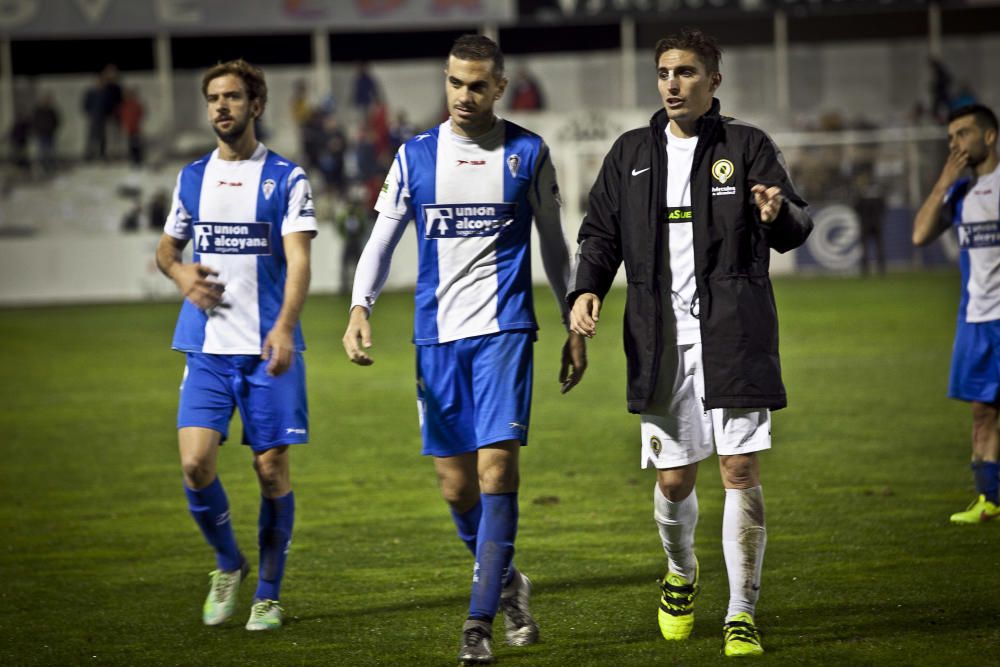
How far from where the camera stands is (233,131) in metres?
5.41

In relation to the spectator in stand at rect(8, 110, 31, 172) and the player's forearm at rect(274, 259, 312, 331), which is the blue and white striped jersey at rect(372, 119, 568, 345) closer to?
→ the player's forearm at rect(274, 259, 312, 331)

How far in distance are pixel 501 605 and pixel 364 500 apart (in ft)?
9.99

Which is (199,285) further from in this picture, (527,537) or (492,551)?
(527,537)

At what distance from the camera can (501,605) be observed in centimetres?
514

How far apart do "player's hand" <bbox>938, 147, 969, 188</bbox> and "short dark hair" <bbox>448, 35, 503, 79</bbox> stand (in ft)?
9.07

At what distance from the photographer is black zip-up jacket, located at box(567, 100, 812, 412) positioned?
184 inches

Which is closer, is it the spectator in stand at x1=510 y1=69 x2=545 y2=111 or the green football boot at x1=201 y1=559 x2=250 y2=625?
the green football boot at x1=201 y1=559 x2=250 y2=625

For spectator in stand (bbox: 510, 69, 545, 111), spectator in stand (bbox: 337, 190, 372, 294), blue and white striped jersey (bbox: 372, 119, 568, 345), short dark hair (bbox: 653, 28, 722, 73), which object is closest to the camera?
short dark hair (bbox: 653, 28, 722, 73)

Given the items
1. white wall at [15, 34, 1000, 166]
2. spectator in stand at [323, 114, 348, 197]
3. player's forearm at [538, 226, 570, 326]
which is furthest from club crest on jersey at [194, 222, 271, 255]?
white wall at [15, 34, 1000, 166]

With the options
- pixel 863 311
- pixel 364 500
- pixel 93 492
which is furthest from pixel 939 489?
pixel 863 311

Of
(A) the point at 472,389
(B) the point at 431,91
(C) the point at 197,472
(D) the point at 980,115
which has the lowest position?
(C) the point at 197,472

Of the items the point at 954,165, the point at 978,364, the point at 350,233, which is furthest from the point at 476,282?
the point at 350,233

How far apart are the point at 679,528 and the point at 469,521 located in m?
0.76

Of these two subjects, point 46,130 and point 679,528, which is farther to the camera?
point 46,130
